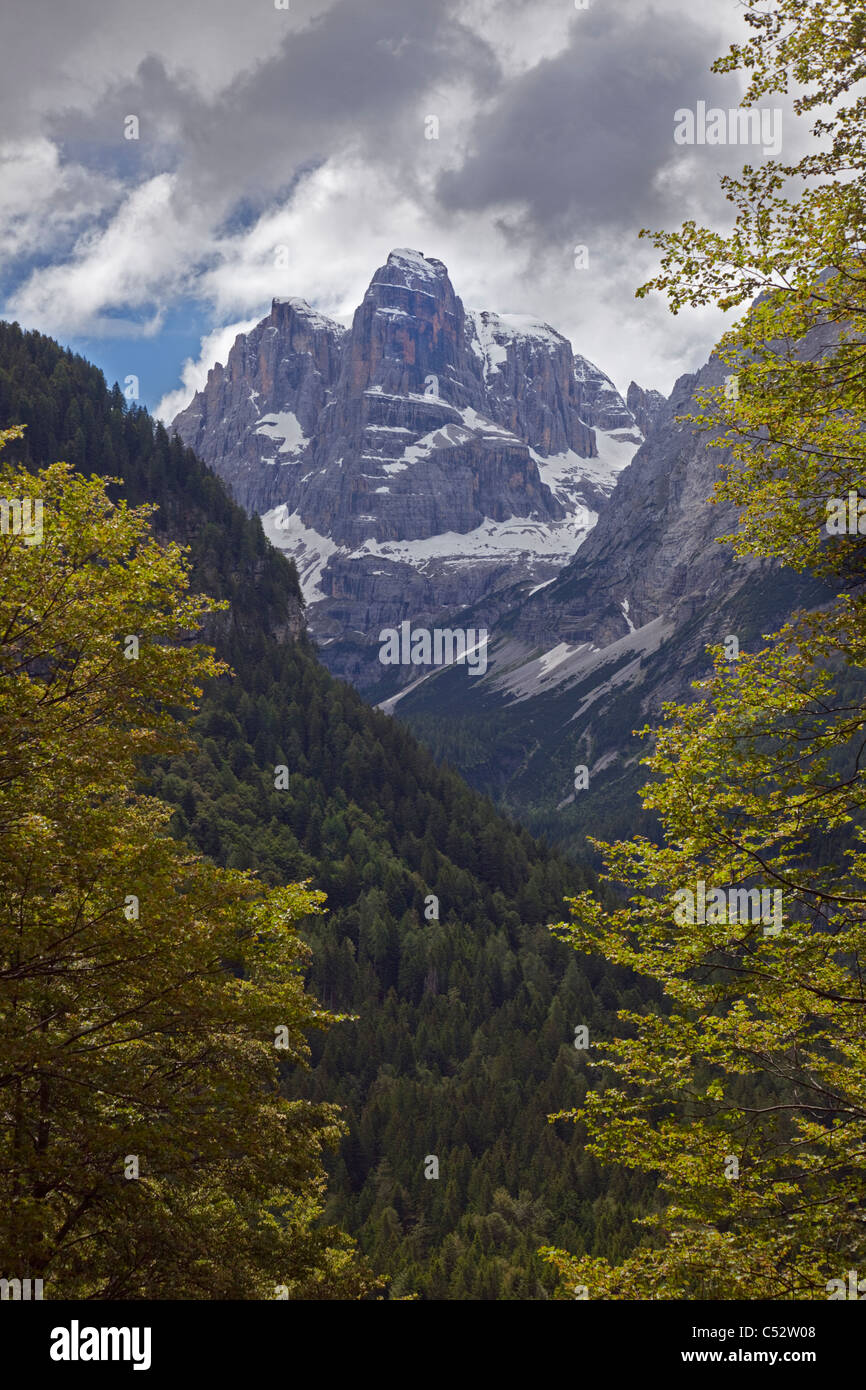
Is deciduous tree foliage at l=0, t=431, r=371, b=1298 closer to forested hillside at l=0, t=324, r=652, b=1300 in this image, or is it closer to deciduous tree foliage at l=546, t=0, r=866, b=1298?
deciduous tree foliage at l=546, t=0, r=866, b=1298

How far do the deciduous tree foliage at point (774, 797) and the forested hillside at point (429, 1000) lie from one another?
33.1 metres

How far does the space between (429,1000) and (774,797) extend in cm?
13292

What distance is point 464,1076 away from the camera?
11988 centimetres

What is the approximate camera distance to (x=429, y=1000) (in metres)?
141

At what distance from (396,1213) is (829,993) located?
86134mm

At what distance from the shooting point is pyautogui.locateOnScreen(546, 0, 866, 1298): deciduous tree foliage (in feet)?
47.6

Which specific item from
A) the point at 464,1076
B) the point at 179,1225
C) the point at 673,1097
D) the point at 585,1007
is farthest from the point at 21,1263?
the point at 585,1007

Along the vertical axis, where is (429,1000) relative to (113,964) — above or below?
below

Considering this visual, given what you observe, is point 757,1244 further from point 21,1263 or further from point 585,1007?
point 585,1007

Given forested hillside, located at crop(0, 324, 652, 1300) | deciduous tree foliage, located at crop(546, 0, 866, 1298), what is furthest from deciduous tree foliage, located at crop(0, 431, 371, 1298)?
forested hillside, located at crop(0, 324, 652, 1300)

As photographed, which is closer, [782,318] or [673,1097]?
[782,318]

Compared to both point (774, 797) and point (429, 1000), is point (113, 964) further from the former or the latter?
point (429, 1000)

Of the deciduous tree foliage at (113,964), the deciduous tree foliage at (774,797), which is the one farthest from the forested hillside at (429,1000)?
the deciduous tree foliage at (774,797)

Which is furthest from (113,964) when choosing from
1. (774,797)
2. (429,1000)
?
(429,1000)
